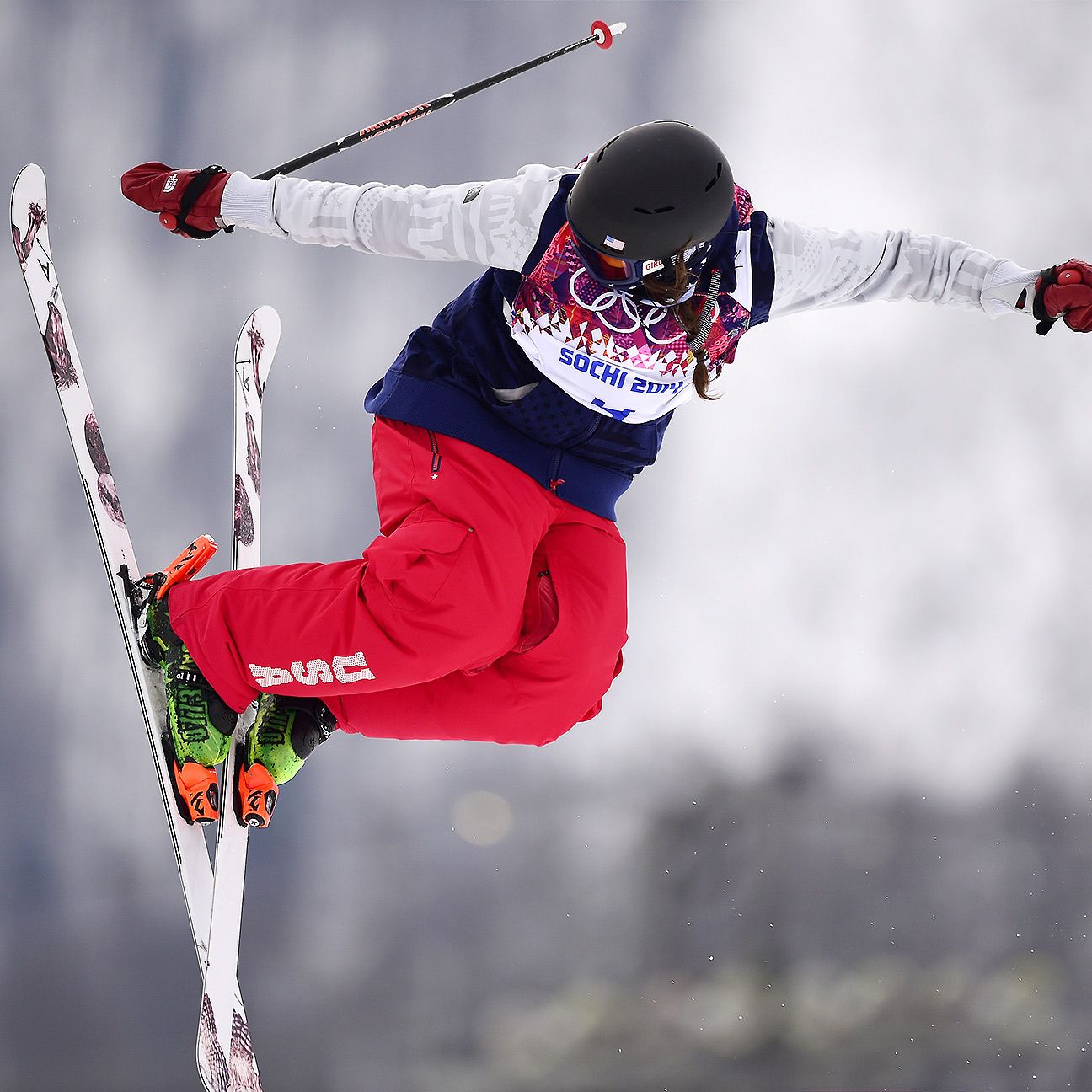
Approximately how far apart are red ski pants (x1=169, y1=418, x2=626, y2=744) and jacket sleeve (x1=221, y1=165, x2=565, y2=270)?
0.31 metres

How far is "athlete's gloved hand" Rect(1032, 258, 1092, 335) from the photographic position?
1546mm

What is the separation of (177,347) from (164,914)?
175cm

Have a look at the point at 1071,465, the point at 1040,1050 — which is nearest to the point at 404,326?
the point at 1071,465

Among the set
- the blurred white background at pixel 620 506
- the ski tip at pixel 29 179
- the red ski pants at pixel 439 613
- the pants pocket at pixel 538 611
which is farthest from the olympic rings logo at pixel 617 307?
the blurred white background at pixel 620 506

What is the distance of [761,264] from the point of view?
1647 millimetres

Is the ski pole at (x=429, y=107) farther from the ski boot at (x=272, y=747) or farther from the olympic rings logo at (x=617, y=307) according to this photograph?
the ski boot at (x=272, y=747)

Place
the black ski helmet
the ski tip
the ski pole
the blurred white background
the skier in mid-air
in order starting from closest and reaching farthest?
1. the black ski helmet
2. the skier in mid-air
3. the ski tip
4. the ski pole
5. the blurred white background

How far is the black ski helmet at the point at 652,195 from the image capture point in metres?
1.45

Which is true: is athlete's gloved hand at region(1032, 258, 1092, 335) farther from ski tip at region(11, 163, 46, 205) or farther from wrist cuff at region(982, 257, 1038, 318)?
ski tip at region(11, 163, 46, 205)

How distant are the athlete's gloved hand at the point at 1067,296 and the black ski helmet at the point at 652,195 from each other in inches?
19.5

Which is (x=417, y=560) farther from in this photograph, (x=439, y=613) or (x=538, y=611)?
(x=538, y=611)

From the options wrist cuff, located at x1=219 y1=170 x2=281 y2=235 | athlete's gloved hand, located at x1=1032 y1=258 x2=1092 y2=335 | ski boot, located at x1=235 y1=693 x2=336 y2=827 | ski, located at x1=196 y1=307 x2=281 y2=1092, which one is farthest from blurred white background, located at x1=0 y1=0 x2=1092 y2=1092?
athlete's gloved hand, located at x1=1032 y1=258 x2=1092 y2=335

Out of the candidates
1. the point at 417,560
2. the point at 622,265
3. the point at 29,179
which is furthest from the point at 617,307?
the point at 29,179

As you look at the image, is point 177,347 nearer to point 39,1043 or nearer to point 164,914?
point 164,914
